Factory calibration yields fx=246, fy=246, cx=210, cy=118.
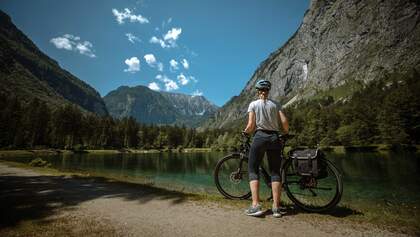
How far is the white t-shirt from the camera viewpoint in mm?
6945

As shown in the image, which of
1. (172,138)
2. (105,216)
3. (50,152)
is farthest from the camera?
(172,138)

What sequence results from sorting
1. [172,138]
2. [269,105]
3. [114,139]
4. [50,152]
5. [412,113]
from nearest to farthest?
1. [269,105]
2. [412,113]
3. [50,152]
4. [114,139]
5. [172,138]

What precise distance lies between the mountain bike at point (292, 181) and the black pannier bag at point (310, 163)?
0.04m

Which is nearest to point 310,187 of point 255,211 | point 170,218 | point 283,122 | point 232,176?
point 255,211

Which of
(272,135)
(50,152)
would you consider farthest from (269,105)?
(50,152)

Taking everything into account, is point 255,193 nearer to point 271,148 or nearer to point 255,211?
point 255,211

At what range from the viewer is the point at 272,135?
6910 mm

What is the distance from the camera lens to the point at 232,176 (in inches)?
380

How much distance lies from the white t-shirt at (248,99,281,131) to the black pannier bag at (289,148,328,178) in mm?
1210

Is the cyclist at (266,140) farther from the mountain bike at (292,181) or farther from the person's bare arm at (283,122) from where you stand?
the mountain bike at (292,181)

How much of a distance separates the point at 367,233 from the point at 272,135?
120 inches

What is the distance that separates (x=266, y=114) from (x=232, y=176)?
12.0ft

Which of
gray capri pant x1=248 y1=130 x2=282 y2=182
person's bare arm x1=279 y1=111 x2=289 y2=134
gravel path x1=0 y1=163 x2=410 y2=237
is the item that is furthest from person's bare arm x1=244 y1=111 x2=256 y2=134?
gravel path x1=0 y1=163 x2=410 y2=237

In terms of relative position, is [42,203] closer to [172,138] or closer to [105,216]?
[105,216]
